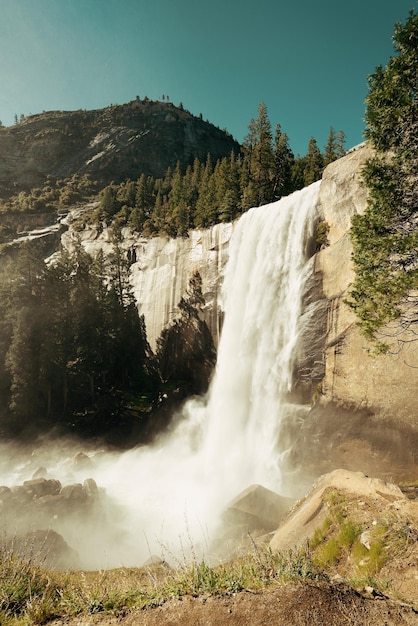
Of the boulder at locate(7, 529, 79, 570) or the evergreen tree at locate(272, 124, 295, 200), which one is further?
the evergreen tree at locate(272, 124, 295, 200)

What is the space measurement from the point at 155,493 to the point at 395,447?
13669 mm

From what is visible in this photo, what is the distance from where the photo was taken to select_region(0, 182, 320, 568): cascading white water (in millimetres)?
15117

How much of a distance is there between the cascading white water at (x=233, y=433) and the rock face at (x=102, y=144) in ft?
307

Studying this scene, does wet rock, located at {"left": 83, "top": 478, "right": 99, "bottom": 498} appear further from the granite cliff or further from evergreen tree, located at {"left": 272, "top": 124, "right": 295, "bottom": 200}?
evergreen tree, located at {"left": 272, "top": 124, "right": 295, "bottom": 200}

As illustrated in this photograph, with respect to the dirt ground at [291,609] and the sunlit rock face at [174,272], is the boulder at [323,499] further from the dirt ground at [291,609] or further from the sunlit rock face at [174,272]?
the sunlit rock face at [174,272]

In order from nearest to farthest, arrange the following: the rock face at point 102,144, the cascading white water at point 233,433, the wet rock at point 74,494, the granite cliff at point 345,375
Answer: the granite cliff at point 345,375
the cascading white water at point 233,433
the wet rock at point 74,494
the rock face at point 102,144

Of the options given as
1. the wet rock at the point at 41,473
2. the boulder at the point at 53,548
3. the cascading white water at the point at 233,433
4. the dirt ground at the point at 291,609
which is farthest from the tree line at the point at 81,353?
the dirt ground at the point at 291,609

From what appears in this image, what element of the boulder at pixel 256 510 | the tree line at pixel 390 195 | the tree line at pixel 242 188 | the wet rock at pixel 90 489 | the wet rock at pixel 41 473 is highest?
the tree line at pixel 242 188

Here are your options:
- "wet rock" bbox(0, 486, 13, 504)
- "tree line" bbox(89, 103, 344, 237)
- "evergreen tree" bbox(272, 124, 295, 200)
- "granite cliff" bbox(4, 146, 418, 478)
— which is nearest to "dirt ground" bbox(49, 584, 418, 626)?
"granite cliff" bbox(4, 146, 418, 478)

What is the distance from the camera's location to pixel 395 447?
520 inches

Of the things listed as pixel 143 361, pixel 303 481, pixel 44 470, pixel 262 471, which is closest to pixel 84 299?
pixel 143 361

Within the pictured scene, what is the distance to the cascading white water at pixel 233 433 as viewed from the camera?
15.1 meters

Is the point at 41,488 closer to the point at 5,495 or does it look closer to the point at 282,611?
the point at 5,495

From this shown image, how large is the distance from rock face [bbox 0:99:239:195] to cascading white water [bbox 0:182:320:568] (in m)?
93.6
